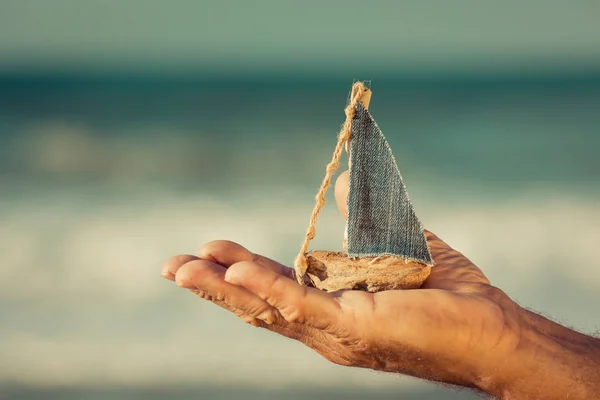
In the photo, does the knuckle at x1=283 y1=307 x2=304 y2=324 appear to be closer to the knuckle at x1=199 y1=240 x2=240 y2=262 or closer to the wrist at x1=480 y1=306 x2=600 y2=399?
the knuckle at x1=199 y1=240 x2=240 y2=262

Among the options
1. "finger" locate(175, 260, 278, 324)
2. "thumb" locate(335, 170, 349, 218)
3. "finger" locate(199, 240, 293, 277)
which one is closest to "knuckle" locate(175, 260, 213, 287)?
"finger" locate(175, 260, 278, 324)

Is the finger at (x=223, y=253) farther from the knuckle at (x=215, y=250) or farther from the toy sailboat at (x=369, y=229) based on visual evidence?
the toy sailboat at (x=369, y=229)

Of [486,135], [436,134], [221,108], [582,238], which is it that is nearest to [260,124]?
[221,108]

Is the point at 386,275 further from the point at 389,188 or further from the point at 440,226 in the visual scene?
the point at 440,226

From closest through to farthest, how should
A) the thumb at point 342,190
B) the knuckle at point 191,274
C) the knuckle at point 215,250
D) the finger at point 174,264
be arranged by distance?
the knuckle at point 191,274 → the finger at point 174,264 → the knuckle at point 215,250 → the thumb at point 342,190

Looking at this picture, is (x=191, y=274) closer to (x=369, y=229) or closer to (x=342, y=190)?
(x=369, y=229)

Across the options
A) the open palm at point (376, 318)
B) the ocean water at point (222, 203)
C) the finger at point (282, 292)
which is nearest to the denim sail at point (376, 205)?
the open palm at point (376, 318)
